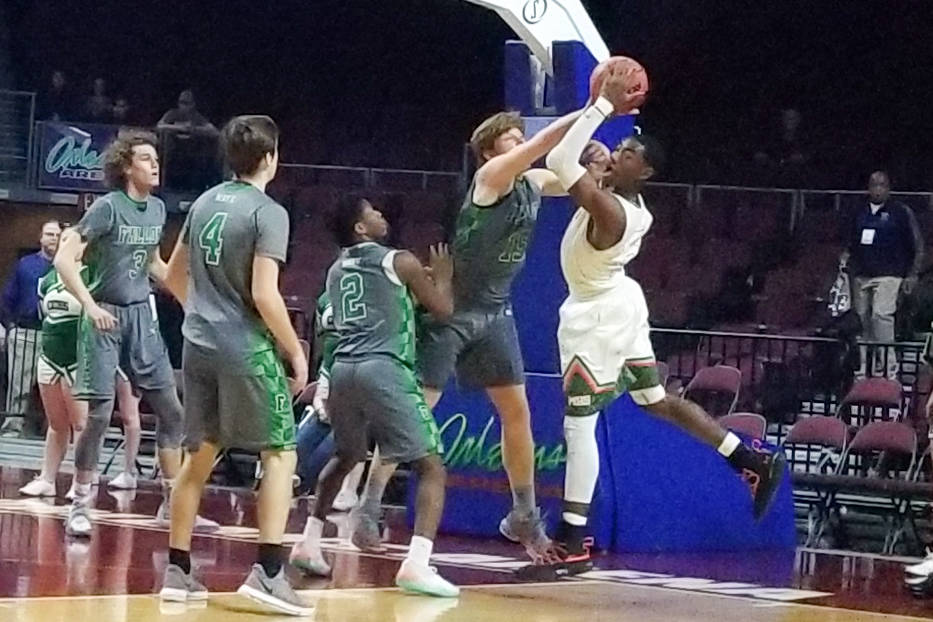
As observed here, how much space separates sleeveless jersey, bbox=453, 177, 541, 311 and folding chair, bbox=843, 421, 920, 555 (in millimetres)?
4005

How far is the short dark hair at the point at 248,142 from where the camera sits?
6254mm

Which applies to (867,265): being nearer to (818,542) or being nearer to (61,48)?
(818,542)

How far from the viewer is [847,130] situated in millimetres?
16391

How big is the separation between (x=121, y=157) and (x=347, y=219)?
1.75 meters

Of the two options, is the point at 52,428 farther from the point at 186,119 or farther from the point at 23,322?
the point at 186,119

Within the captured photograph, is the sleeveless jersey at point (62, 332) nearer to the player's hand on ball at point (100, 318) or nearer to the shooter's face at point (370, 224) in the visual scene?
the player's hand on ball at point (100, 318)

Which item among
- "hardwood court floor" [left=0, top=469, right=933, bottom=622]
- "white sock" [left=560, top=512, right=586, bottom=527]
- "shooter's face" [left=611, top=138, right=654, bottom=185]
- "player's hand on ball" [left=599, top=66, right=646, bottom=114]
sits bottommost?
"hardwood court floor" [left=0, top=469, right=933, bottom=622]

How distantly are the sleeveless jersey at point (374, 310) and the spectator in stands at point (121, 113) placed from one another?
39.7ft

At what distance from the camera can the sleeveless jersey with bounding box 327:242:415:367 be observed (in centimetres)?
695

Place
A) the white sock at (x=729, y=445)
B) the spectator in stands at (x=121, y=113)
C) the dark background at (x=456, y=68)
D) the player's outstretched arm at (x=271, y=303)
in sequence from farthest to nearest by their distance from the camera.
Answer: the spectator in stands at (x=121, y=113) → the dark background at (x=456, y=68) → the white sock at (x=729, y=445) → the player's outstretched arm at (x=271, y=303)

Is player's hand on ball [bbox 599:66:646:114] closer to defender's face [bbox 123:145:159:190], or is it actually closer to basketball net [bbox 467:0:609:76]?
basketball net [bbox 467:0:609:76]

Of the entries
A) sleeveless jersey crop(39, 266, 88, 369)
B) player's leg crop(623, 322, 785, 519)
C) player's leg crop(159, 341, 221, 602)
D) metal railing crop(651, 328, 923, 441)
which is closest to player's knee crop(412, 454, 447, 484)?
player's leg crop(159, 341, 221, 602)

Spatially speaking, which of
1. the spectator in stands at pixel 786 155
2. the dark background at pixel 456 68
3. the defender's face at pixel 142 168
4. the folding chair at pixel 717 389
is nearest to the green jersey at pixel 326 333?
the defender's face at pixel 142 168

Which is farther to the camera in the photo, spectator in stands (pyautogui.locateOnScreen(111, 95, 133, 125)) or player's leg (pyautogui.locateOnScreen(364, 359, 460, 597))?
spectator in stands (pyautogui.locateOnScreen(111, 95, 133, 125))
